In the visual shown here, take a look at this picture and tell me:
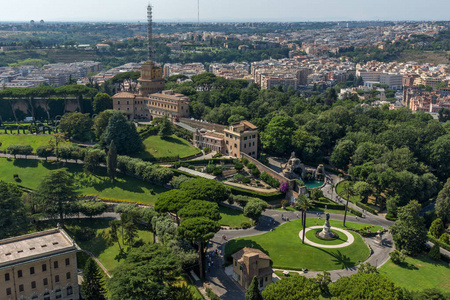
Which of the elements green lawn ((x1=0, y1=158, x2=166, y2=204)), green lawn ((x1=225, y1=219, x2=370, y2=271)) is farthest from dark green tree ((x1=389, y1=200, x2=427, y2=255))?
green lawn ((x1=0, y1=158, x2=166, y2=204))

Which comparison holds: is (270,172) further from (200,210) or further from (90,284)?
(90,284)

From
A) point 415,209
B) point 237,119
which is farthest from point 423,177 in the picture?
point 237,119

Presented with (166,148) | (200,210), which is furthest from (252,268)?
(166,148)

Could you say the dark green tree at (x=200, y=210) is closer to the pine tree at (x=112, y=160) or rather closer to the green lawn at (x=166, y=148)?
the pine tree at (x=112, y=160)

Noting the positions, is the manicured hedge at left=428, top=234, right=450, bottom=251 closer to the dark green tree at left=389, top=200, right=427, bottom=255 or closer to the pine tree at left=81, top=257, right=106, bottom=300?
the dark green tree at left=389, top=200, right=427, bottom=255

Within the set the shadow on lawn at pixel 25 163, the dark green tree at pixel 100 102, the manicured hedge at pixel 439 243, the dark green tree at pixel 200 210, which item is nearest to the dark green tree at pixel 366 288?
the dark green tree at pixel 200 210

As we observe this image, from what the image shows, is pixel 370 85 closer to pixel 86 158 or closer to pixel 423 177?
pixel 423 177
